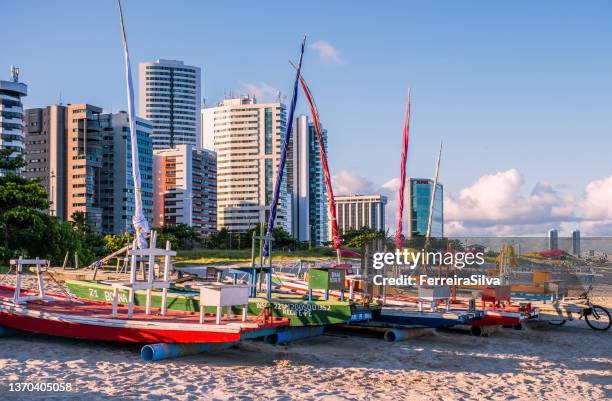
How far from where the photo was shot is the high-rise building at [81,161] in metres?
124

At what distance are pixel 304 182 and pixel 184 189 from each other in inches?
1595

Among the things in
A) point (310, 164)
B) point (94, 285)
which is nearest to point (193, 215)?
point (310, 164)

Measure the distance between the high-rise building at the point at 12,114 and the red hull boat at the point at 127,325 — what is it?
316ft

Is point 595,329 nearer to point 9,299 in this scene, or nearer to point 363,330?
point 363,330

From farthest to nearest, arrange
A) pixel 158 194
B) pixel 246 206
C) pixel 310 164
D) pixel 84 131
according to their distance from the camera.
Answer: pixel 310 164
pixel 246 206
pixel 158 194
pixel 84 131

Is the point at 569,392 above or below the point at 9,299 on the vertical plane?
below

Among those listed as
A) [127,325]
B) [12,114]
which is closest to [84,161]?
[12,114]

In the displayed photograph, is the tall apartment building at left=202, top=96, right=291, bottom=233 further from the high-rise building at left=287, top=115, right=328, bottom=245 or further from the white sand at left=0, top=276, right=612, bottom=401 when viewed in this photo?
the white sand at left=0, top=276, right=612, bottom=401

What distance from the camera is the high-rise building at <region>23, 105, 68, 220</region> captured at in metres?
125

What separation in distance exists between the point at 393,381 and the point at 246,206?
167m

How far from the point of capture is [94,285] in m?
17.9

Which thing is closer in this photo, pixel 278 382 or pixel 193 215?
pixel 278 382

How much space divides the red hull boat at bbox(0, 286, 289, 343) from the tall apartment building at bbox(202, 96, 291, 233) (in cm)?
16256

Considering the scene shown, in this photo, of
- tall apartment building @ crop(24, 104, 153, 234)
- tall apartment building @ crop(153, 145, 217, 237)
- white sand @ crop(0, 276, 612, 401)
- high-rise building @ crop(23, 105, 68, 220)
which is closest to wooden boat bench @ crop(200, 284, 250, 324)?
white sand @ crop(0, 276, 612, 401)
